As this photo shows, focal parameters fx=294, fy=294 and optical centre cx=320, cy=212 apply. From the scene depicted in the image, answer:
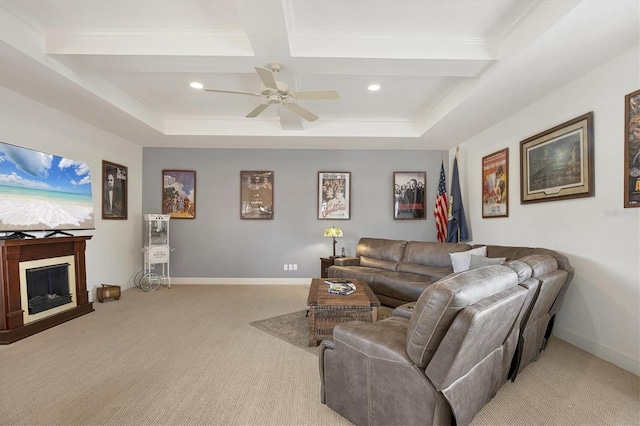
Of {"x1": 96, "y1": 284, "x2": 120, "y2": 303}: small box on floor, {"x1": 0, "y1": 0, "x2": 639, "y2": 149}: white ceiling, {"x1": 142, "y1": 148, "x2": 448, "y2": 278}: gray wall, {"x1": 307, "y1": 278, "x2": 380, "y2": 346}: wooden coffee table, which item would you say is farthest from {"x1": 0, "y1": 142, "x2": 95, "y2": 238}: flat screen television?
{"x1": 307, "y1": 278, "x2": 380, "y2": 346}: wooden coffee table

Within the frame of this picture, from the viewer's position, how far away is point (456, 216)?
17.4 feet

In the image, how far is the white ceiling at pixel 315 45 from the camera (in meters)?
2.46

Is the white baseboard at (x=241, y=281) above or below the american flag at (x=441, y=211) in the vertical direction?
below

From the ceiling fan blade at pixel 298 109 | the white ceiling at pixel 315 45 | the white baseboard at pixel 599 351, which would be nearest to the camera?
the white ceiling at pixel 315 45

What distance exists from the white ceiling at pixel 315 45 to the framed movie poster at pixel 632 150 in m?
0.51

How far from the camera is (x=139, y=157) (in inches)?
234

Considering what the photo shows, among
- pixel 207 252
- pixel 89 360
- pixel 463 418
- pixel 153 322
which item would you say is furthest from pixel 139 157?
pixel 463 418

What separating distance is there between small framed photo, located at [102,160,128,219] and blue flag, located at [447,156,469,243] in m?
6.03

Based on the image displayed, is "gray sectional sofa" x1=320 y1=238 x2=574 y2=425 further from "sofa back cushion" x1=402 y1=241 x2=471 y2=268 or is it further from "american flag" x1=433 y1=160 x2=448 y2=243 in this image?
"american flag" x1=433 y1=160 x2=448 y2=243

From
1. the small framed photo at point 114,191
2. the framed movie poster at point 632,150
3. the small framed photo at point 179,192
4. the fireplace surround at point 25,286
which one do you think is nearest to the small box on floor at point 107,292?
the fireplace surround at point 25,286

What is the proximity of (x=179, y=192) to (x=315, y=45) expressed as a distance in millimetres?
4383

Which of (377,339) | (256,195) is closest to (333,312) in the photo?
Result: (377,339)

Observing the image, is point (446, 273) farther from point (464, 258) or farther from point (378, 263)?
point (378, 263)

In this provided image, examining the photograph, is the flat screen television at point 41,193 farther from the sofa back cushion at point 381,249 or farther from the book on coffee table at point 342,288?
the sofa back cushion at point 381,249
